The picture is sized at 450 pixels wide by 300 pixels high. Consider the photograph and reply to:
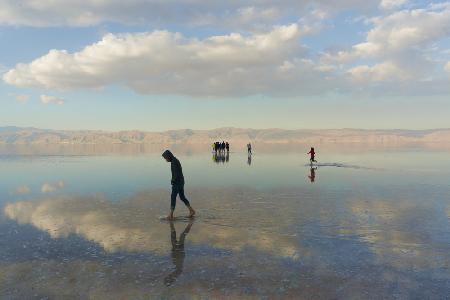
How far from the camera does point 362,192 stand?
58.7ft

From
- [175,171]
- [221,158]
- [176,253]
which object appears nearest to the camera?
[176,253]

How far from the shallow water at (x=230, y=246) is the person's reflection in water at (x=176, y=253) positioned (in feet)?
0.10

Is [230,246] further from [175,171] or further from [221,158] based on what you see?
[221,158]

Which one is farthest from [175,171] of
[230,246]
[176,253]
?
[176,253]

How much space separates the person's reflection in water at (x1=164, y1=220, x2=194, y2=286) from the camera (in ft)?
23.4

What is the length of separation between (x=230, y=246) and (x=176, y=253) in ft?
4.42

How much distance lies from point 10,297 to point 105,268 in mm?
1772

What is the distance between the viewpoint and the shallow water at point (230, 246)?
6.73 m

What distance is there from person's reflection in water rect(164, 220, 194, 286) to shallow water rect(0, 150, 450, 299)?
0.03 metres

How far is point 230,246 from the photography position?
9.25 m

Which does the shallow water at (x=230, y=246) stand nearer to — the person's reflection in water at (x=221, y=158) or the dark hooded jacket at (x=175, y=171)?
the dark hooded jacket at (x=175, y=171)

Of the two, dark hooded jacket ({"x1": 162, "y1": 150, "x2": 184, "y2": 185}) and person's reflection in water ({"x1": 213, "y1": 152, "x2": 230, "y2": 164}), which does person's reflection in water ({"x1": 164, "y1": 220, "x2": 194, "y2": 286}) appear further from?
person's reflection in water ({"x1": 213, "y1": 152, "x2": 230, "y2": 164})

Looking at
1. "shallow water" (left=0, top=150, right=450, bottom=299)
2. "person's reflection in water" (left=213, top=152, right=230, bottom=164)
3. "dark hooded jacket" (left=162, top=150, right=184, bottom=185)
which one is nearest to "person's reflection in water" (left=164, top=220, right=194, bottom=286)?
"shallow water" (left=0, top=150, right=450, bottom=299)

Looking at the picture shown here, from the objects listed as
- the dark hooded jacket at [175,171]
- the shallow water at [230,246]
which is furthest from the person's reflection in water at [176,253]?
the dark hooded jacket at [175,171]
